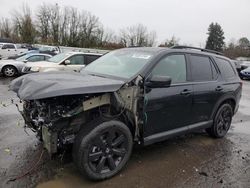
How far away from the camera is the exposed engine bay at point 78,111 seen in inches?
131

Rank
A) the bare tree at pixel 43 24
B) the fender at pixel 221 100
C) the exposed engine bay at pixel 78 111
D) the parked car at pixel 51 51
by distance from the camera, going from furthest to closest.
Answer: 1. the bare tree at pixel 43 24
2. the parked car at pixel 51 51
3. the fender at pixel 221 100
4. the exposed engine bay at pixel 78 111

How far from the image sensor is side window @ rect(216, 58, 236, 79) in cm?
544

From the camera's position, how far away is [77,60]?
38.0 feet

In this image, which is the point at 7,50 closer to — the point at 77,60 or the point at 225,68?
the point at 77,60

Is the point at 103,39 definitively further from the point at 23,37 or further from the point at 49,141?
the point at 49,141

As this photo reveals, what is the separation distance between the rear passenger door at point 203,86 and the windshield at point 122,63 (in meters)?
0.97

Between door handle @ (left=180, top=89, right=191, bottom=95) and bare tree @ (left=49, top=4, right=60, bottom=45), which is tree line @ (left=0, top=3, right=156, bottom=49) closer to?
bare tree @ (left=49, top=4, right=60, bottom=45)

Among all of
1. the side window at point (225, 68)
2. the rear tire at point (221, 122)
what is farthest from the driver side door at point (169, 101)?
the side window at point (225, 68)

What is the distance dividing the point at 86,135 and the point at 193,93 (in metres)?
2.11

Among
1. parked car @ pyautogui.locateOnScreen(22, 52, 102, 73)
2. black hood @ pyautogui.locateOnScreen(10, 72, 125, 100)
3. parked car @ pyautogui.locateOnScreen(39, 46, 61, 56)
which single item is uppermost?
black hood @ pyautogui.locateOnScreen(10, 72, 125, 100)

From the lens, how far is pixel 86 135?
3373mm

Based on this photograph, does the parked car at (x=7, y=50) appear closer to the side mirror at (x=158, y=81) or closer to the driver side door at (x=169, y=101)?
the driver side door at (x=169, y=101)

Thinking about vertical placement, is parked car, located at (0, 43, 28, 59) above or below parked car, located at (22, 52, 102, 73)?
below

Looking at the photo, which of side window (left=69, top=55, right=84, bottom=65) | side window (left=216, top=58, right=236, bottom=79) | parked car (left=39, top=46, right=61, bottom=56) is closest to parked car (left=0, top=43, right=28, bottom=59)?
parked car (left=39, top=46, right=61, bottom=56)
